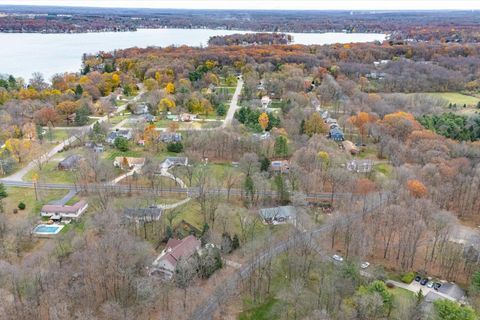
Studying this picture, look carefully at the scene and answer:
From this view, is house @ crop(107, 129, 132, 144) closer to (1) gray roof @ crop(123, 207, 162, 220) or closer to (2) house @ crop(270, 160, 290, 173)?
(2) house @ crop(270, 160, 290, 173)

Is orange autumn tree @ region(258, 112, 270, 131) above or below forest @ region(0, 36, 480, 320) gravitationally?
above

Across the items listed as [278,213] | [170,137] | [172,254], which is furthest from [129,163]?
[172,254]

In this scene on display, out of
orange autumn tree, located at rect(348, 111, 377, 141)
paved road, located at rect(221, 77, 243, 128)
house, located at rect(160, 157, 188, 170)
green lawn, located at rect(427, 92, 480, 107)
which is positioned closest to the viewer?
house, located at rect(160, 157, 188, 170)

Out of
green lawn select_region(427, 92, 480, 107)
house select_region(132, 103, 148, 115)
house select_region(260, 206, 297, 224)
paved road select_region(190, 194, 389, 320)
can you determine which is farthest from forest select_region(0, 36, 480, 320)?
green lawn select_region(427, 92, 480, 107)

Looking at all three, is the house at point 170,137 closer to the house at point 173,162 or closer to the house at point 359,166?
the house at point 173,162

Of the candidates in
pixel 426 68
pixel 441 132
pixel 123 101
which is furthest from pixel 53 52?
pixel 441 132

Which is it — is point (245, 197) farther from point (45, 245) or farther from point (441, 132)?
point (441, 132)
